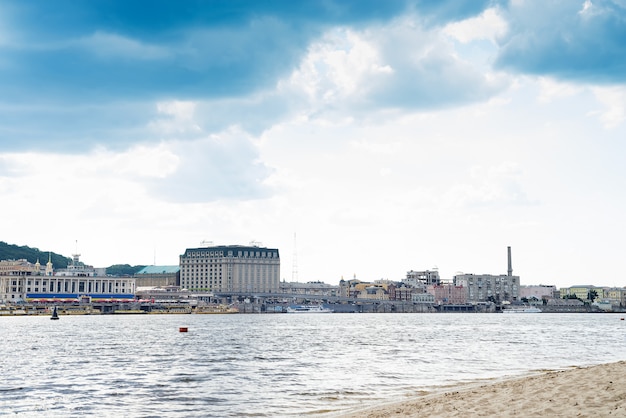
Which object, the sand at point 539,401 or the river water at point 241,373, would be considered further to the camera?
the river water at point 241,373

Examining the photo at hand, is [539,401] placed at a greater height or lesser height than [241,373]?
greater

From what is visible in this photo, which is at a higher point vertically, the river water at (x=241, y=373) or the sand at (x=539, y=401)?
the sand at (x=539, y=401)

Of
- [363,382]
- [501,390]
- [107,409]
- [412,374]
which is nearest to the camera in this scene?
[501,390]

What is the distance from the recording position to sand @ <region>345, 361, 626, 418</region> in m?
26.5

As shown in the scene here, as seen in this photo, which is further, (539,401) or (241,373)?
(241,373)

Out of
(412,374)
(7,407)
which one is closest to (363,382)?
(412,374)

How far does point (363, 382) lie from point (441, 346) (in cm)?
4157

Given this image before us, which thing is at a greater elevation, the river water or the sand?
the sand

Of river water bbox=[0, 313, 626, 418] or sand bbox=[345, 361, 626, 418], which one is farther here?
river water bbox=[0, 313, 626, 418]

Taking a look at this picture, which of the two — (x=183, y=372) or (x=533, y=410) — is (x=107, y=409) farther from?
(x=533, y=410)

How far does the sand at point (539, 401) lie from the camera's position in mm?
26453

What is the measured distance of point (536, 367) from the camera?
195 ft

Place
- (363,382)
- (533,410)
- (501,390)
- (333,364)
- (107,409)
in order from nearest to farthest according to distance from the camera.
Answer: (533,410)
(501,390)
(107,409)
(363,382)
(333,364)

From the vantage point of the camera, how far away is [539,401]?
29344mm
